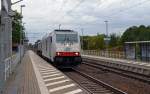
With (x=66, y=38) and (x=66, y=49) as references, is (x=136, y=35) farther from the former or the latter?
(x=66, y=49)

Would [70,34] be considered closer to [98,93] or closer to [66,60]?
[66,60]

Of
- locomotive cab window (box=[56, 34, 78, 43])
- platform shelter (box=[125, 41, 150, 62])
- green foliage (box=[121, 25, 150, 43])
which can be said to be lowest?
platform shelter (box=[125, 41, 150, 62])

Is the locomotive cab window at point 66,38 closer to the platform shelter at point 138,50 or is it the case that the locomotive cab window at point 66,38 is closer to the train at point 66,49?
the train at point 66,49

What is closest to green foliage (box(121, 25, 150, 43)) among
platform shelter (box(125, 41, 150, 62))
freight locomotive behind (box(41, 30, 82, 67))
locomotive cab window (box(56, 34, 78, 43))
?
platform shelter (box(125, 41, 150, 62))

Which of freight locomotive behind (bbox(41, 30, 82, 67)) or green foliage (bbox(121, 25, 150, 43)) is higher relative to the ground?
green foliage (bbox(121, 25, 150, 43))

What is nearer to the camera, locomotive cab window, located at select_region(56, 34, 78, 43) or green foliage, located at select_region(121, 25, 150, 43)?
locomotive cab window, located at select_region(56, 34, 78, 43)

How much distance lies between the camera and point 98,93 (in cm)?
1744

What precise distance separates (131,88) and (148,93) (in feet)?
7.10

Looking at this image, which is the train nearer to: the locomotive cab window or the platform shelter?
the locomotive cab window

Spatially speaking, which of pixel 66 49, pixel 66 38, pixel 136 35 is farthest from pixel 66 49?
pixel 136 35

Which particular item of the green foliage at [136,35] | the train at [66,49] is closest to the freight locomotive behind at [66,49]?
the train at [66,49]

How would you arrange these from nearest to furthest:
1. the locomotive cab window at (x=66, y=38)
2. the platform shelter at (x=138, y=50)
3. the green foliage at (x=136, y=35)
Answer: the locomotive cab window at (x=66, y=38), the platform shelter at (x=138, y=50), the green foliage at (x=136, y=35)

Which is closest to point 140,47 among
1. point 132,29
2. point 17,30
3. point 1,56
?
point 1,56

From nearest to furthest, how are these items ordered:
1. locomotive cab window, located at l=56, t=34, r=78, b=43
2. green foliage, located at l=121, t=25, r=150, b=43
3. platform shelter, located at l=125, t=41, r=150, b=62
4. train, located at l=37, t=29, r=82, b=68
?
train, located at l=37, t=29, r=82, b=68 < locomotive cab window, located at l=56, t=34, r=78, b=43 < platform shelter, located at l=125, t=41, r=150, b=62 < green foliage, located at l=121, t=25, r=150, b=43
